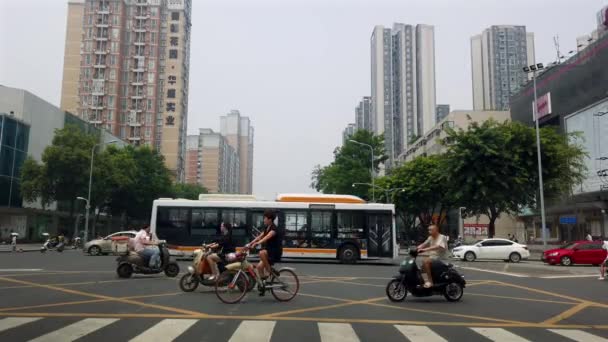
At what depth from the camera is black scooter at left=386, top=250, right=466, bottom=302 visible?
1026 centimetres

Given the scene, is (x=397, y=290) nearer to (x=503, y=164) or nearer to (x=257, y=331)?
(x=257, y=331)

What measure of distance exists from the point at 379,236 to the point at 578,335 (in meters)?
16.0

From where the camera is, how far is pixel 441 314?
344 inches

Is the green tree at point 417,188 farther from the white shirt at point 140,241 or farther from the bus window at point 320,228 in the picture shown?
the white shirt at point 140,241

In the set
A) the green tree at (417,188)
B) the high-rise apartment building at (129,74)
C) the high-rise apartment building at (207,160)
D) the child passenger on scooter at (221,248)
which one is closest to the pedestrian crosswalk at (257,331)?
the child passenger on scooter at (221,248)

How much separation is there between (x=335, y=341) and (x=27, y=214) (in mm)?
47707

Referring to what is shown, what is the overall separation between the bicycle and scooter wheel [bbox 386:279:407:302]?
2.00 meters

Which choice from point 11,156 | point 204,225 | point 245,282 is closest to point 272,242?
point 245,282

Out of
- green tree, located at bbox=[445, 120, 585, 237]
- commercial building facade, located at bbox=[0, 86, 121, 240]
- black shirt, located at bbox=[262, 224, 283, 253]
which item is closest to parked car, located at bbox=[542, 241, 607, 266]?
green tree, located at bbox=[445, 120, 585, 237]

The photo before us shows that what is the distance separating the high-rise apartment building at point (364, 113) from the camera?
4803 inches

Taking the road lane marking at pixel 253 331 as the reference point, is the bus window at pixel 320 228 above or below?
above

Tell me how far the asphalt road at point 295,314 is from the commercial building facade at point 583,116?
1075 inches

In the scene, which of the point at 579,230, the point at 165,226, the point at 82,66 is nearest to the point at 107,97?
the point at 82,66

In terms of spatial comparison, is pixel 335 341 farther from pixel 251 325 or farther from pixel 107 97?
pixel 107 97
